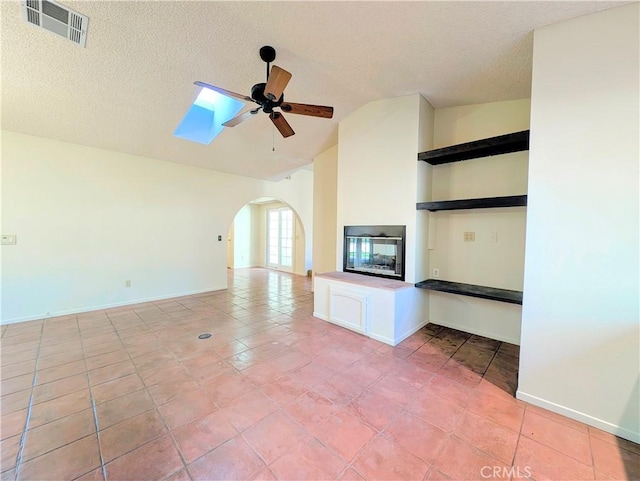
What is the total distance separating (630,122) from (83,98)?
495 cm

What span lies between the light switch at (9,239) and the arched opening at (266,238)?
4.53 m

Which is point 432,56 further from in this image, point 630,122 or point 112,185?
point 112,185

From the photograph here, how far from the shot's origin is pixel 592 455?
1.48 metres

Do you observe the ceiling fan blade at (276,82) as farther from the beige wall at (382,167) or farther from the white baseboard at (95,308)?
the white baseboard at (95,308)

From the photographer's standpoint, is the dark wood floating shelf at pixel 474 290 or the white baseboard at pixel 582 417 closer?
the white baseboard at pixel 582 417

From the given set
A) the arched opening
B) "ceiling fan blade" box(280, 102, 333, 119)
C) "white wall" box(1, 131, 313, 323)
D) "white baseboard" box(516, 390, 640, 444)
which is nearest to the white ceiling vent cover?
"ceiling fan blade" box(280, 102, 333, 119)

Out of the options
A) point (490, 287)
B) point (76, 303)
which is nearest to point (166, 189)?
point (76, 303)

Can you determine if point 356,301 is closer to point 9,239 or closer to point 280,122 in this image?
point 280,122

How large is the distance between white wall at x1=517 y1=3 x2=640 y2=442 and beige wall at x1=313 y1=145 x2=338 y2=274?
350 cm

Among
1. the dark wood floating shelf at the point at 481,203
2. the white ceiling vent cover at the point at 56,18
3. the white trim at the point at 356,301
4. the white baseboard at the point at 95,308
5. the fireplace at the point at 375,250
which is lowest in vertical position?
the white baseboard at the point at 95,308

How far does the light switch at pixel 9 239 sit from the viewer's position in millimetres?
3375

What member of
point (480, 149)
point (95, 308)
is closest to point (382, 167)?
point (480, 149)

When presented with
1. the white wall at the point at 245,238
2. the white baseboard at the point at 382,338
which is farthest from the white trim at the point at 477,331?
the white wall at the point at 245,238

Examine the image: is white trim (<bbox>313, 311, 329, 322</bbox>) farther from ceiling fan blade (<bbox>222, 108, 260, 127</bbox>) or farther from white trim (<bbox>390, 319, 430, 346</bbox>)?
ceiling fan blade (<bbox>222, 108, 260, 127</bbox>)
